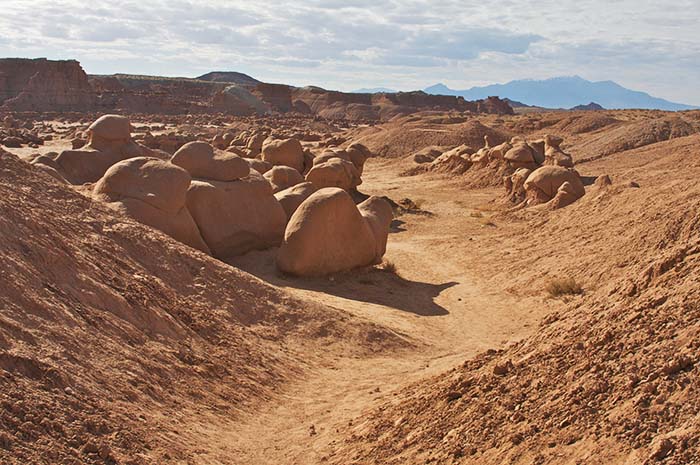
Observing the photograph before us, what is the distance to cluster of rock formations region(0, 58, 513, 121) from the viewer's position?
64.7 meters

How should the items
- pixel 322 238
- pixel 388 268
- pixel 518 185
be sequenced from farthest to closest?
pixel 518 185, pixel 388 268, pixel 322 238

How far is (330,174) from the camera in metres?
18.8

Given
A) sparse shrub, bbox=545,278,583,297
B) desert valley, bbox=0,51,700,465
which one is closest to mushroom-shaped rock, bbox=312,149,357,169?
desert valley, bbox=0,51,700,465

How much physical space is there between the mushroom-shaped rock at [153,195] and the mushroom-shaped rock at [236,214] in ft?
2.26

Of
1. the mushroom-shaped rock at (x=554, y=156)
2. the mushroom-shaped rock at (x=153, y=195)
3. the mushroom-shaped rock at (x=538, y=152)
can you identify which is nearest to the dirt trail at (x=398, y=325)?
the mushroom-shaped rock at (x=153, y=195)

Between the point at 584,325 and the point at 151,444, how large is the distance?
129 inches

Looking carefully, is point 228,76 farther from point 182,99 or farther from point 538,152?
point 538,152

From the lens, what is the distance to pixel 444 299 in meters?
11.9

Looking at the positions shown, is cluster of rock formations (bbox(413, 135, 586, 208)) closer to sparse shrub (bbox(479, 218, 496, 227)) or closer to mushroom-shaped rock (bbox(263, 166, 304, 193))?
sparse shrub (bbox(479, 218, 496, 227))

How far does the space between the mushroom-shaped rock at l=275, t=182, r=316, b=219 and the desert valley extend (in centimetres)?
6

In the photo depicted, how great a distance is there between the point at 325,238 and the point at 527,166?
13743mm

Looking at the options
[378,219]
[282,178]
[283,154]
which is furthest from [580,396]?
[283,154]

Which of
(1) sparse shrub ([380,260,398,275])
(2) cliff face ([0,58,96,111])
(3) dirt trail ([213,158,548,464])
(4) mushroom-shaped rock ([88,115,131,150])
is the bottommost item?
(3) dirt trail ([213,158,548,464])

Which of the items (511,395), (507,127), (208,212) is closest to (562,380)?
(511,395)
